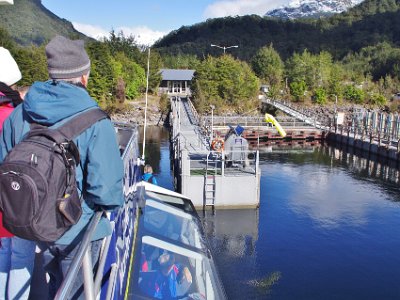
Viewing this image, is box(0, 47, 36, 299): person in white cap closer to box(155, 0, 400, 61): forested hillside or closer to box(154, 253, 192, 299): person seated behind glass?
box(154, 253, 192, 299): person seated behind glass

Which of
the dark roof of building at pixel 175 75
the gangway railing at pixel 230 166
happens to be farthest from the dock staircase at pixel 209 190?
the dark roof of building at pixel 175 75

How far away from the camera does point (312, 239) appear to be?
14281 millimetres

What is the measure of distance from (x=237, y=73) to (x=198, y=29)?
426ft

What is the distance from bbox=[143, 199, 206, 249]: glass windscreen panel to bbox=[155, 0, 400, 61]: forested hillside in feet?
387

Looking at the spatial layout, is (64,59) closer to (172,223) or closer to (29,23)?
(172,223)

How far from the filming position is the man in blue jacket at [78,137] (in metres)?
2.17

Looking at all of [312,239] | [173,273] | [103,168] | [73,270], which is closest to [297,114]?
[312,239]

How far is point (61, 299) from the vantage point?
1.52m

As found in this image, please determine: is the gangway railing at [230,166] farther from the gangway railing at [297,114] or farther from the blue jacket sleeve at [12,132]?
the gangway railing at [297,114]

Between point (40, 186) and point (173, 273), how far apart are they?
144 inches

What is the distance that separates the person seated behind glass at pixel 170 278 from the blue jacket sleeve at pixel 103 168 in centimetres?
262

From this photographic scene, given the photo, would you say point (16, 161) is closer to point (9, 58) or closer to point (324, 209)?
point (9, 58)

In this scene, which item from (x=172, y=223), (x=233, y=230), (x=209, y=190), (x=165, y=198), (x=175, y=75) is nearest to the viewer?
(x=172, y=223)

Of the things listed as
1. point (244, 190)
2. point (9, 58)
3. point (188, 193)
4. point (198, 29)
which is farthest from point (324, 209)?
point (198, 29)
